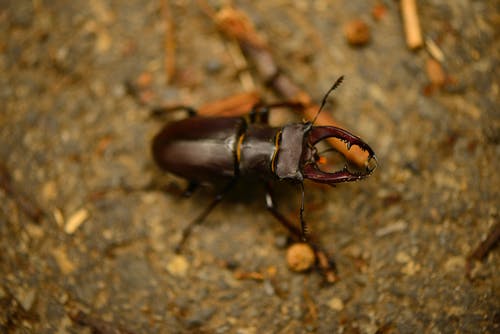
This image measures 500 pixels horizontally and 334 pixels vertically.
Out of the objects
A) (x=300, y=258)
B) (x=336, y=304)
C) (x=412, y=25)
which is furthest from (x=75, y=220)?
(x=412, y=25)

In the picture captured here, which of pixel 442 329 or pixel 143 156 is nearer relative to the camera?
pixel 442 329

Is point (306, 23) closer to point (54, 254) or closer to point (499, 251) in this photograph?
point (499, 251)

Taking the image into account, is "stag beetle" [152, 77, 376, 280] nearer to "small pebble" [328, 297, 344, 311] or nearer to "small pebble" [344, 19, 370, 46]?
"small pebble" [328, 297, 344, 311]

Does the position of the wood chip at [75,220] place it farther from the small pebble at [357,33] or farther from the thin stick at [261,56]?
the small pebble at [357,33]

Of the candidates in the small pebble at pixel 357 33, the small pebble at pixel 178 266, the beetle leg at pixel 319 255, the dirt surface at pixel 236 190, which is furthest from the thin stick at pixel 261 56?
the small pebble at pixel 178 266

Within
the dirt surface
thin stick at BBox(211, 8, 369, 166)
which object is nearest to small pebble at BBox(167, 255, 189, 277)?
the dirt surface

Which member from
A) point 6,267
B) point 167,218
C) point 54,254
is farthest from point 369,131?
point 6,267

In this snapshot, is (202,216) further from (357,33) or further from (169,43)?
(357,33)
